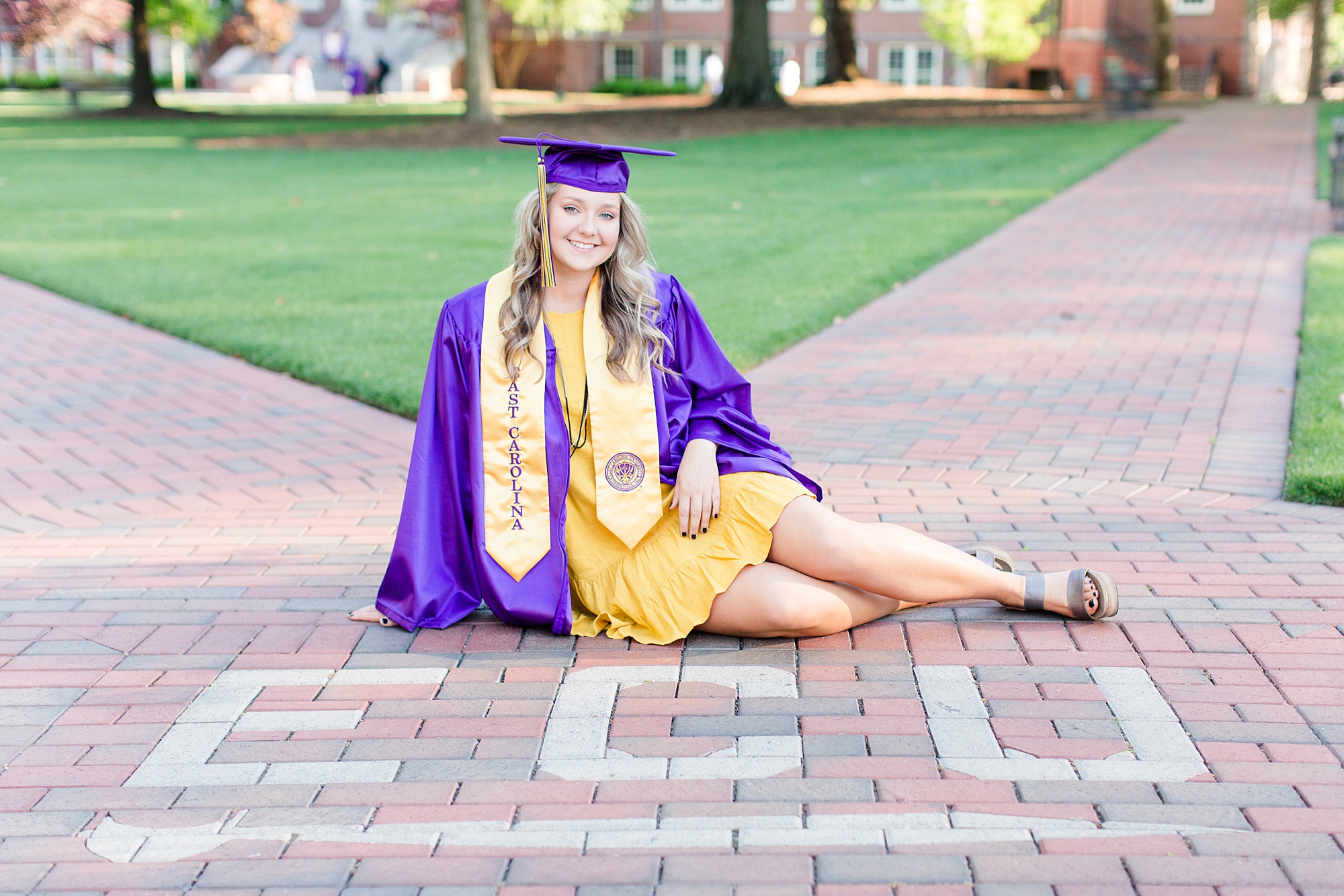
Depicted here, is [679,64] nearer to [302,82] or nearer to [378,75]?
[378,75]

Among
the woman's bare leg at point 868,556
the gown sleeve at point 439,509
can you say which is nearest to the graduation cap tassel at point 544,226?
the gown sleeve at point 439,509

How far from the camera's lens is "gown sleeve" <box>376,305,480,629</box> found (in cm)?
370

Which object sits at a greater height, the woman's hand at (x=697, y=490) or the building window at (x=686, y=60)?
the building window at (x=686, y=60)

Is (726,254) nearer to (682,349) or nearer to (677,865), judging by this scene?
(682,349)

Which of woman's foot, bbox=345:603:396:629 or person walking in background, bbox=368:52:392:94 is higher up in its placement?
person walking in background, bbox=368:52:392:94

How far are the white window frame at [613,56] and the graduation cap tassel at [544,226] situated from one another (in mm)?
47590

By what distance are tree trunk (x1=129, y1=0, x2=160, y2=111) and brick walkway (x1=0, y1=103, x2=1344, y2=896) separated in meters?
29.7

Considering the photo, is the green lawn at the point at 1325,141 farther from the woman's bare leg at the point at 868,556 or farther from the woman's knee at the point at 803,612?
the woman's knee at the point at 803,612

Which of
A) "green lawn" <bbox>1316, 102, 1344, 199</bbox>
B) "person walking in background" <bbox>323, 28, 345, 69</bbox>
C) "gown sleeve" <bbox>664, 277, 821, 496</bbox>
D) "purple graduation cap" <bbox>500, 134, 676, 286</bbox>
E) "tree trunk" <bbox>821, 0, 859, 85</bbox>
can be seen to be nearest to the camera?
"purple graduation cap" <bbox>500, 134, 676, 286</bbox>

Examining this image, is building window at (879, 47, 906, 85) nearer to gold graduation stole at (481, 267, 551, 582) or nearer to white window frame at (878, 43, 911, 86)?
white window frame at (878, 43, 911, 86)

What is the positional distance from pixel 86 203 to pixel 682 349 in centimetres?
1340

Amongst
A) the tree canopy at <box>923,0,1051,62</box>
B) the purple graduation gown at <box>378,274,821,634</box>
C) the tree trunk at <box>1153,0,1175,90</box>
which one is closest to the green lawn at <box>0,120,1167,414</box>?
the purple graduation gown at <box>378,274,821,634</box>

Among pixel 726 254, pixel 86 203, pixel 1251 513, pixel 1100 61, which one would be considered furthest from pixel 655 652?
pixel 1100 61

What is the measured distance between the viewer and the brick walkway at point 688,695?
8.81 ft
